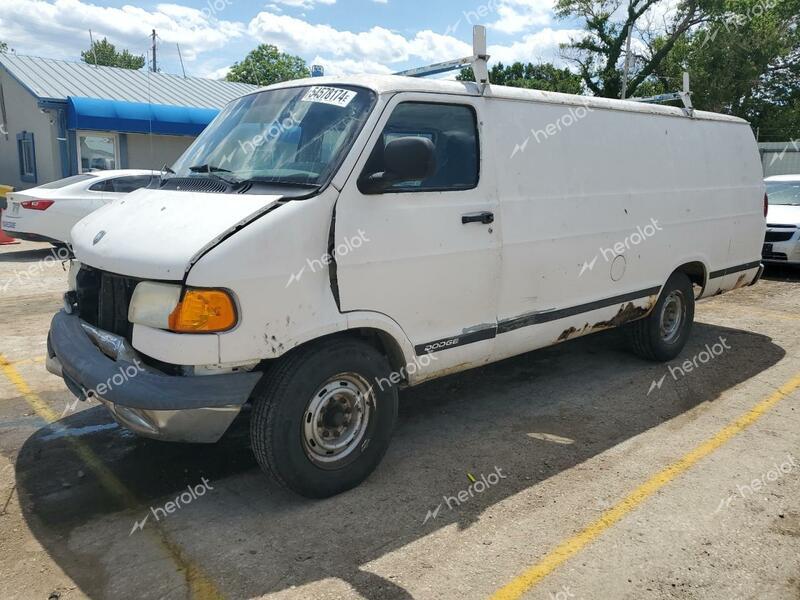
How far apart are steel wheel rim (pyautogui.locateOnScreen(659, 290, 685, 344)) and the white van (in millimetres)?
1188

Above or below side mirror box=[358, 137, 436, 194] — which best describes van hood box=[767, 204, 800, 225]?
below

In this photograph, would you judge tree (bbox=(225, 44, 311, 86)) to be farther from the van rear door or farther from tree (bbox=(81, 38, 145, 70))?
the van rear door

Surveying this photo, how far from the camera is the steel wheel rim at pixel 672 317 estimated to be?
6.27 m

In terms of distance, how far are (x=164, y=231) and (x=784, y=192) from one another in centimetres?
1248

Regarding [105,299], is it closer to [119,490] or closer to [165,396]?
[165,396]

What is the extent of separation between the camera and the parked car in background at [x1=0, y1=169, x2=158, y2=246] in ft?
37.0

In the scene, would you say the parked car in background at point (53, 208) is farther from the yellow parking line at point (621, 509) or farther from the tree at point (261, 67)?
the tree at point (261, 67)

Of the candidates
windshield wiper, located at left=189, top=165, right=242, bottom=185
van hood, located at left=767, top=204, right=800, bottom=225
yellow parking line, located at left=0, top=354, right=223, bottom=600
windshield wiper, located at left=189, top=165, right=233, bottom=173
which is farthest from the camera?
van hood, located at left=767, top=204, right=800, bottom=225

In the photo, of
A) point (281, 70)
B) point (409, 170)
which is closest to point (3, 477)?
point (409, 170)

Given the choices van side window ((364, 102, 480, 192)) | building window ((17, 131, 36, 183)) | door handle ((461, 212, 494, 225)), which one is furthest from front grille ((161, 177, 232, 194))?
building window ((17, 131, 36, 183))

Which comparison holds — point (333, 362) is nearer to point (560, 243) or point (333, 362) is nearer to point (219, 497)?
point (219, 497)

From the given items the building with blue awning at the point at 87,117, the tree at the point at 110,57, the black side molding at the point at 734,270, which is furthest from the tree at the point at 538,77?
Answer: the tree at the point at 110,57

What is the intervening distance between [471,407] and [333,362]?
6.56ft

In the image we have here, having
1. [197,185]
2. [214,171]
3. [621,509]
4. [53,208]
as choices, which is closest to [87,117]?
[53,208]
